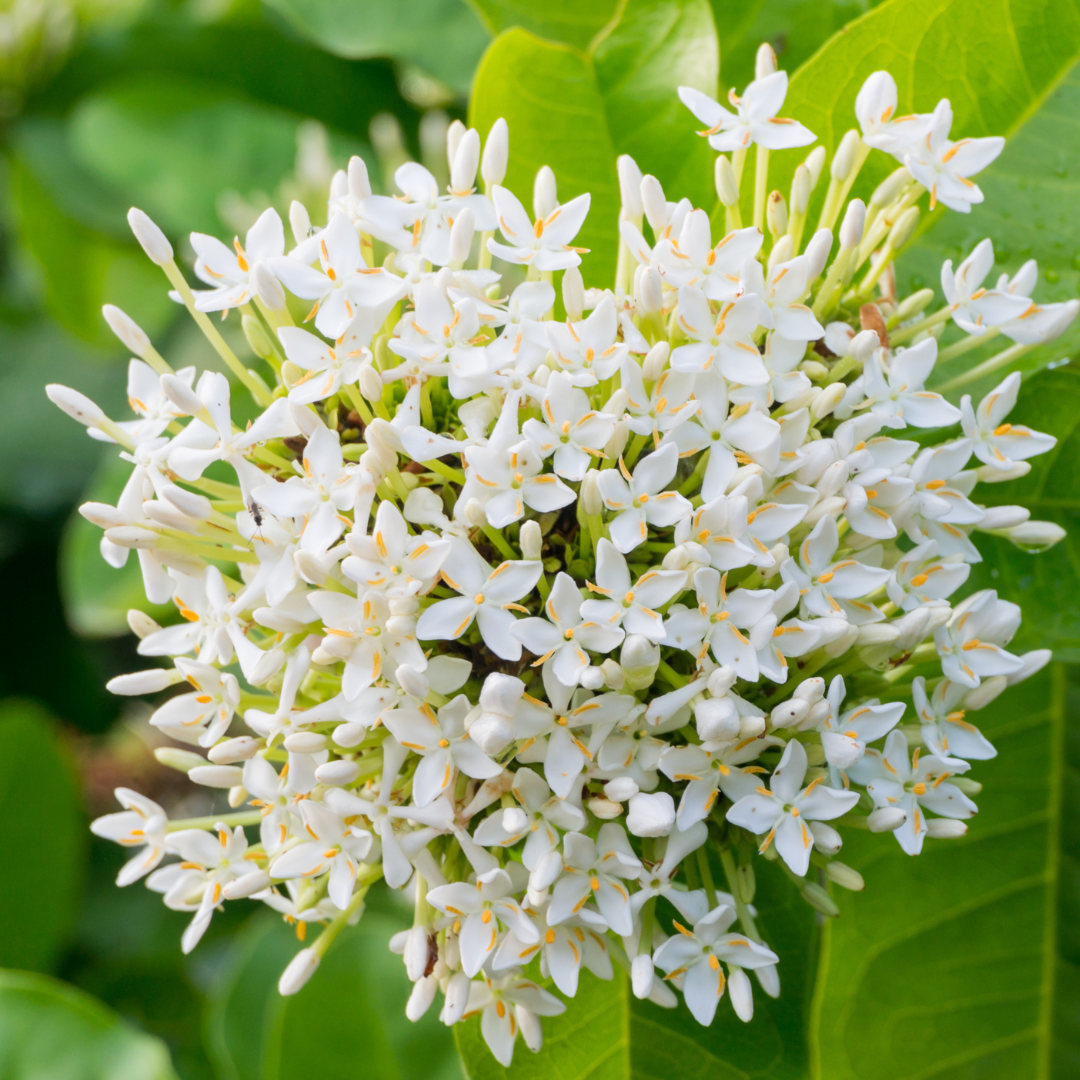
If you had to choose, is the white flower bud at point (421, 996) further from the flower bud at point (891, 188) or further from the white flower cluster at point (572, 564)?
the flower bud at point (891, 188)

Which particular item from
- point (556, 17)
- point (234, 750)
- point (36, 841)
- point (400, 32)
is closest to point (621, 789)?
point (234, 750)

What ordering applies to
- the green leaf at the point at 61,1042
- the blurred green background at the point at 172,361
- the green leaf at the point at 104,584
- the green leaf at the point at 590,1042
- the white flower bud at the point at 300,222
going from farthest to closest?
the green leaf at the point at 104,584 → the green leaf at the point at 61,1042 → the blurred green background at the point at 172,361 → the green leaf at the point at 590,1042 → the white flower bud at the point at 300,222

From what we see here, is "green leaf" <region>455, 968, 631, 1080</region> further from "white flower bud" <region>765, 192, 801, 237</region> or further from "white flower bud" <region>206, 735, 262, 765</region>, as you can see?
"white flower bud" <region>765, 192, 801, 237</region>

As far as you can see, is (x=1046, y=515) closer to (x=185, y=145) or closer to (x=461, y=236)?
(x=461, y=236)

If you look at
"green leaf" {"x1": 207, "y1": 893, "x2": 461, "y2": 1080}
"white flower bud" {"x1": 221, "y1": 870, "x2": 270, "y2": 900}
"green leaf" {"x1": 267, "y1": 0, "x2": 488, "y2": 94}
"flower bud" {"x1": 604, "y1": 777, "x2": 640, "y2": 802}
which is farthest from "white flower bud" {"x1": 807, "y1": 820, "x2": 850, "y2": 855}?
"green leaf" {"x1": 267, "y1": 0, "x2": 488, "y2": 94}

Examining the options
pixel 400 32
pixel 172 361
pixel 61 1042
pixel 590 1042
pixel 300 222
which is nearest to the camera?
pixel 300 222

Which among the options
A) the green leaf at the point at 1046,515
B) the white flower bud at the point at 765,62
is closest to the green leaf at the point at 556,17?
the white flower bud at the point at 765,62

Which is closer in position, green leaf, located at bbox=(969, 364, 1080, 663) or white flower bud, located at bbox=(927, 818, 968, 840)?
white flower bud, located at bbox=(927, 818, 968, 840)
